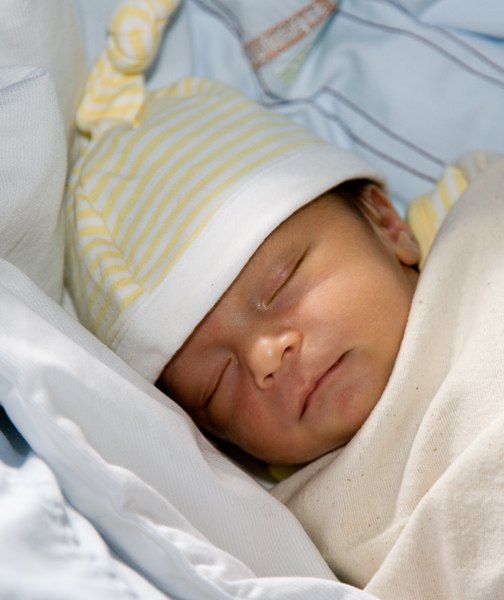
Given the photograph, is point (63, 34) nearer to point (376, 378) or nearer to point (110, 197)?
point (110, 197)

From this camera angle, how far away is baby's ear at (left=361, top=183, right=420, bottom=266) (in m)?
1.29

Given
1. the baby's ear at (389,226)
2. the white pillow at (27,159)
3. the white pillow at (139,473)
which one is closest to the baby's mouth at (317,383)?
the white pillow at (139,473)

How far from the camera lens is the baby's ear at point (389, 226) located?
50.7 inches

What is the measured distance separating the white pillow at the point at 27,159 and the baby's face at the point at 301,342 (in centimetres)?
31

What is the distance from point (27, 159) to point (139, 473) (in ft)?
1.62

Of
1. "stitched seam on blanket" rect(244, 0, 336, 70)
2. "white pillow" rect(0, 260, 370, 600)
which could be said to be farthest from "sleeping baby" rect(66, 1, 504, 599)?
"stitched seam on blanket" rect(244, 0, 336, 70)

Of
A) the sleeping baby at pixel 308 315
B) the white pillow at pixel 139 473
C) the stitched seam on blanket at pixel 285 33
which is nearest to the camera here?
the white pillow at pixel 139 473

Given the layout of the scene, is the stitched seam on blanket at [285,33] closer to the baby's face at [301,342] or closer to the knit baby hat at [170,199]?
the knit baby hat at [170,199]

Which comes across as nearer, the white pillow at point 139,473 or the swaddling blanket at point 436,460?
the white pillow at point 139,473

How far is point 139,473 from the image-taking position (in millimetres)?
893

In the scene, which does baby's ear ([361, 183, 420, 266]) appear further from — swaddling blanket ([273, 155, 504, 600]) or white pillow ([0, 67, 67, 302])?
white pillow ([0, 67, 67, 302])

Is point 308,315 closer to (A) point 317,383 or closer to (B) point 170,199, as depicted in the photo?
(A) point 317,383

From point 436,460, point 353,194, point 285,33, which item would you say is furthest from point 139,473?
point 285,33

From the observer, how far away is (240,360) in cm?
111
